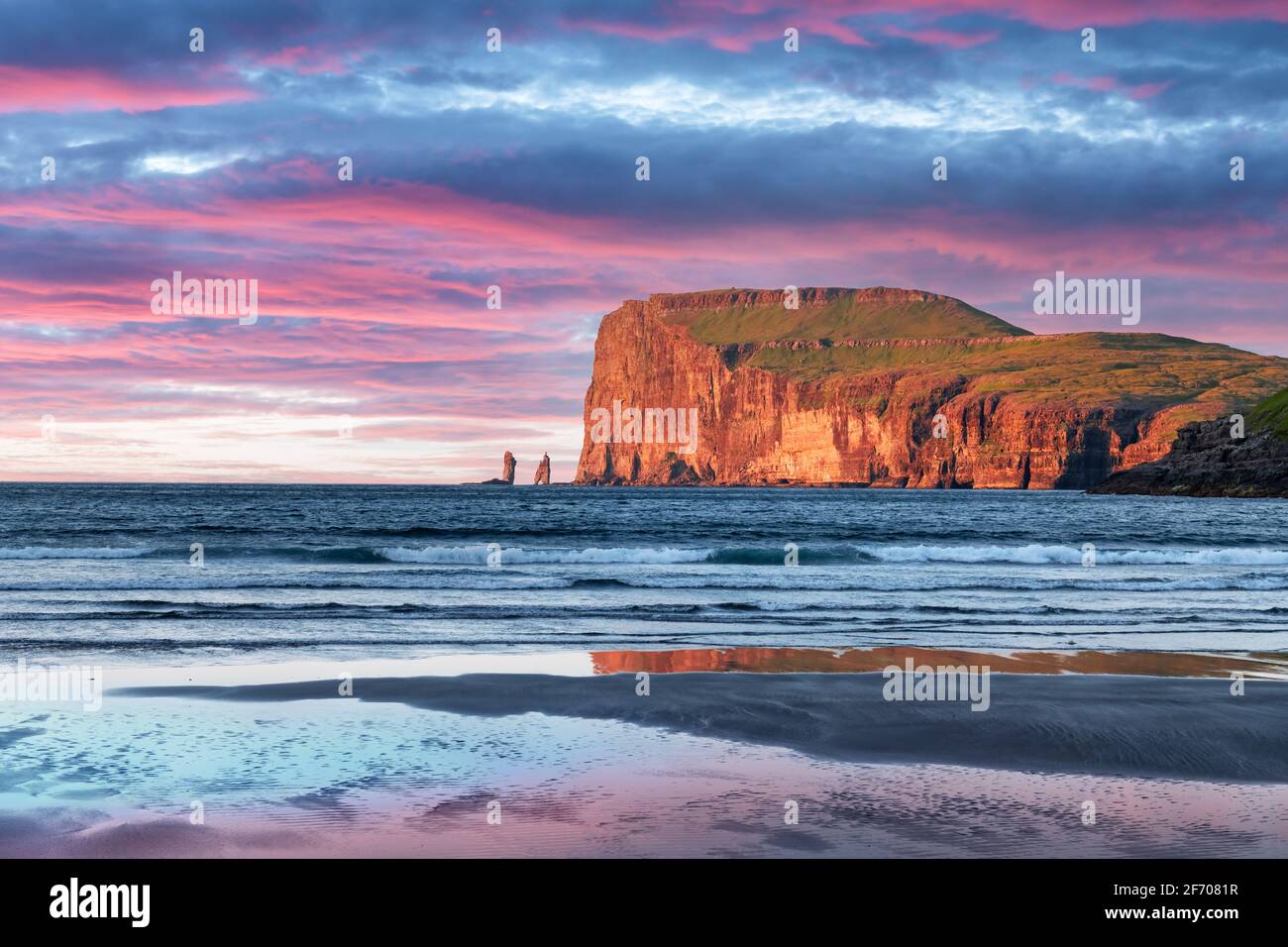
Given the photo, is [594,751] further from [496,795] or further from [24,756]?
[24,756]

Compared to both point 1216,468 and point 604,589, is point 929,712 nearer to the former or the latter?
point 604,589

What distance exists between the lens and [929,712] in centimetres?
1282

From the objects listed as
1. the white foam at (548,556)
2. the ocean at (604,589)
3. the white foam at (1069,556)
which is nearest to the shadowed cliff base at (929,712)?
the ocean at (604,589)

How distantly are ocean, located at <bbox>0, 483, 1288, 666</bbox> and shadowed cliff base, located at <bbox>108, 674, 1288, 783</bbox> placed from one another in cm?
385

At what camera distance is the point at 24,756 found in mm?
9820

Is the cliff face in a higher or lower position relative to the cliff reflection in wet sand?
higher

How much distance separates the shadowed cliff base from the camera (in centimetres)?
1063

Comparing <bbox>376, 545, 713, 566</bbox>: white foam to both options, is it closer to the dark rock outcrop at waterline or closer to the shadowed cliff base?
the shadowed cliff base

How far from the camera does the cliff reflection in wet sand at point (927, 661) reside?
53.7ft
